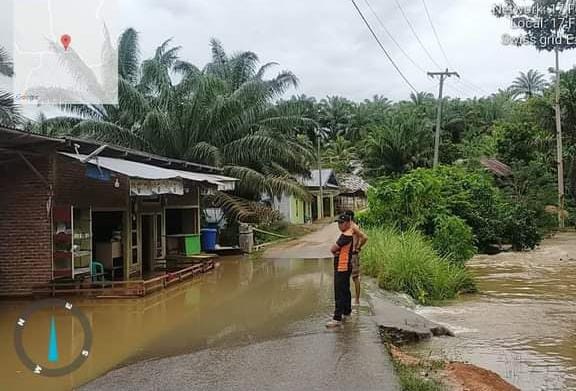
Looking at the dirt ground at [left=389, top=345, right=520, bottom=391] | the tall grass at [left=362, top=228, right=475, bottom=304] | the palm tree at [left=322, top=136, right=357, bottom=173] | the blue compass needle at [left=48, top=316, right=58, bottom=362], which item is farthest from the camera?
the palm tree at [left=322, top=136, right=357, bottom=173]

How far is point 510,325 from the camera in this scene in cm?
1138

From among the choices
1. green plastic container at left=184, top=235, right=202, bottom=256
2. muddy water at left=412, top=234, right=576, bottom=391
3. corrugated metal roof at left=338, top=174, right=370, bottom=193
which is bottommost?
muddy water at left=412, top=234, right=576, bottom=391

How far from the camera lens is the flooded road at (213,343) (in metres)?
6.38

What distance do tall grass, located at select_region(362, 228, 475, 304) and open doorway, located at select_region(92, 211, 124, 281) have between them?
6.34m

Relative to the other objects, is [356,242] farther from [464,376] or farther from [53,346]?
[53,346]

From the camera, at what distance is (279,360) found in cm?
709

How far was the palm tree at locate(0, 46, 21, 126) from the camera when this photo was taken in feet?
45.2

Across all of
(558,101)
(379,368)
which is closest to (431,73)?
(558,101)

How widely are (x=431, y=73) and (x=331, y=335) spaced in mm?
28280

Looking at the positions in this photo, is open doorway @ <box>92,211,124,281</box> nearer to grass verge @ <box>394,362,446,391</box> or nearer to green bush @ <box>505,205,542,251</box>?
grass verge @ <box>394,362,446,391</box>

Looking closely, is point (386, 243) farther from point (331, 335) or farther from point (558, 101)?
point (558, 101)

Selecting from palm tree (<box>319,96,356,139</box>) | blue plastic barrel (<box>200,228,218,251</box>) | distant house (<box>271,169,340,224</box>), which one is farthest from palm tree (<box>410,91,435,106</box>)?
blue plastic barrel (<box>200,228,218,251</box>)

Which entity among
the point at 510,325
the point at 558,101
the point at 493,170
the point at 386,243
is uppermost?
the point at 558,101

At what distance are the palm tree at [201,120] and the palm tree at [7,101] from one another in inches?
360
